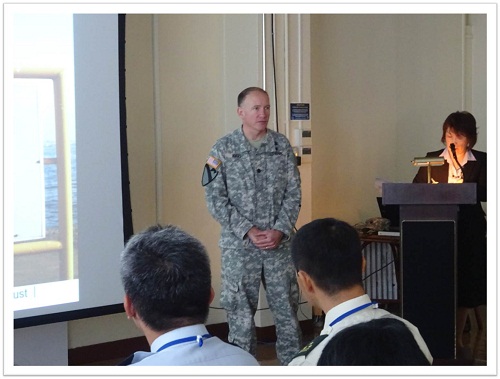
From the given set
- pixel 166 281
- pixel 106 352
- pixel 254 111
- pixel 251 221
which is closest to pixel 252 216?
pixel 251 221

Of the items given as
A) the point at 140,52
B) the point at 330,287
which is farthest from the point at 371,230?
the point at 330,287

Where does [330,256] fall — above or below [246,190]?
below

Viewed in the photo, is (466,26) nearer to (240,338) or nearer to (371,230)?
(371,230)

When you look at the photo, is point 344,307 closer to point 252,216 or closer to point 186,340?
point 186,340

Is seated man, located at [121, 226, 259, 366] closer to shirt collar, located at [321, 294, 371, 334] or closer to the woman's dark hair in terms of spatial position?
shirt collar, located at [321, 294, 371, 334]

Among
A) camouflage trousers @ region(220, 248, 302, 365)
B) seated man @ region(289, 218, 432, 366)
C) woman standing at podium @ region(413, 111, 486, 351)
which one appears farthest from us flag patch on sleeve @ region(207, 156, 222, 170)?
seated man @ region(289, 218, 432, 366)

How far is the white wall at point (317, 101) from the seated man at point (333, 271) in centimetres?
257

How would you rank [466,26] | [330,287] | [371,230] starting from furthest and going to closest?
[466,26] < [371,230] < [330,287]

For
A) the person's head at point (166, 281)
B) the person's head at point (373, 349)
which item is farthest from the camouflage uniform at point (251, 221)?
the person's head at point (373, 349)

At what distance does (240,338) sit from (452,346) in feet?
3.40

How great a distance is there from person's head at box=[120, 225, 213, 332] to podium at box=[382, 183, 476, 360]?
2.10m

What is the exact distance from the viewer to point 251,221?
3.90 m

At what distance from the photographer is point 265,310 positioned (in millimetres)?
4918

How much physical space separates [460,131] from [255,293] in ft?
4.81
